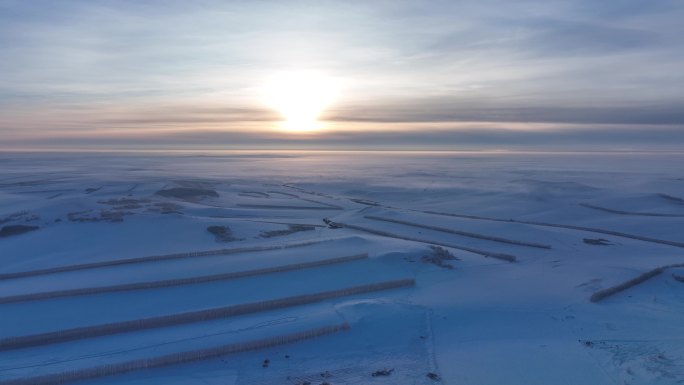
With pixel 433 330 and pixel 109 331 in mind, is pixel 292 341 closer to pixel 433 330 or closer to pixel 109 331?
pixel 433 330

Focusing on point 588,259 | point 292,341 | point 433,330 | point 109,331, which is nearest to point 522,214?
point 588,259

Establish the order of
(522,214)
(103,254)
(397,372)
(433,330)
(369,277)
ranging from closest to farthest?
(397,372) → (433,330) → (369,277) → (103,254) → (522,214)

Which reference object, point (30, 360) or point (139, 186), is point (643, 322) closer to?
point (30, 360)

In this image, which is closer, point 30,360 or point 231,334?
point 30,360

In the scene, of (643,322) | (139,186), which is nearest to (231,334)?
(643,322)

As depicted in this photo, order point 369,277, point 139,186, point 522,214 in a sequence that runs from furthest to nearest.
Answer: point 139,186
point 522,214
point 369,277

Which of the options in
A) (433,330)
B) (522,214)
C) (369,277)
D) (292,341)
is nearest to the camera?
(292,341)
